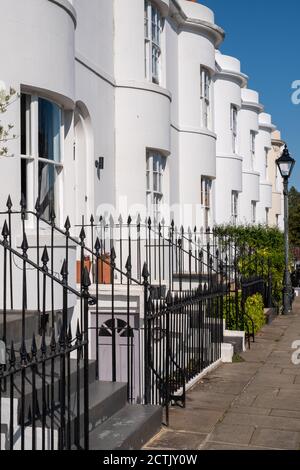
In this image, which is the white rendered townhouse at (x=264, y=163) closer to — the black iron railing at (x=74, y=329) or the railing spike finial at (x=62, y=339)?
the black iron railing at (x=74, y=329)

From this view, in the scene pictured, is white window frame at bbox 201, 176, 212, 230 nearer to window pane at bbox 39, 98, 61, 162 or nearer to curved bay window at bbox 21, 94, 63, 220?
curved bay window at bbox 21, 94, 63, 220

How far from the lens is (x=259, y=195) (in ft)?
88.2

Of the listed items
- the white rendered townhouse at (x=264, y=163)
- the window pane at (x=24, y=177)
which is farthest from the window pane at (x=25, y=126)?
the white rendered townhouse at (x=264, y=163)

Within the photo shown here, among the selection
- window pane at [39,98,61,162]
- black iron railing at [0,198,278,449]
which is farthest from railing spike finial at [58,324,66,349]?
window pane at [39,98,61,162]

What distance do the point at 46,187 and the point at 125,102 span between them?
463 centimetres

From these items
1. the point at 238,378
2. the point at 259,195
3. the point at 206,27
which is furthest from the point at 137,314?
the point at 259,195

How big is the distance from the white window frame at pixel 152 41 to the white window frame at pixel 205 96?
326 cm

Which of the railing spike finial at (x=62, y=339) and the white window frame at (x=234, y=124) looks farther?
the white window frame at (x=234, y=124)

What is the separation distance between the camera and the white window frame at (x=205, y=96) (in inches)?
686

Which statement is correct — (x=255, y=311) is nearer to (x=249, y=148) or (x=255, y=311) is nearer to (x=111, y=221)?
(x=111, y=221)

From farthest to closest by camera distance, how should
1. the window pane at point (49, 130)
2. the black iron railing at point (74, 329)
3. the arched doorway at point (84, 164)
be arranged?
the arched doorway at point (84, 164) < the window pane at point (49, 130) < the black iron railing at point (74, 329)

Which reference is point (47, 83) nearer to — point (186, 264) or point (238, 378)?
point (238, 378)

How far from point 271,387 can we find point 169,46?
395 inches

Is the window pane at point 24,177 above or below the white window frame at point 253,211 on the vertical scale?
below
